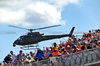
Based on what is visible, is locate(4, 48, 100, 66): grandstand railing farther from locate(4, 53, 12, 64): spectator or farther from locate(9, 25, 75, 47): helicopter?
locate(9, 25, 75, 47): helicopter

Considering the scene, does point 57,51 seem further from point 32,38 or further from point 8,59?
point 32,38

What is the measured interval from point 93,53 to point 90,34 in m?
6.11

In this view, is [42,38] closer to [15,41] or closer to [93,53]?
[15,41]

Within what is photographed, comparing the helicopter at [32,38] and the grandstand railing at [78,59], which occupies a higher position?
the helicopter at [32,38]

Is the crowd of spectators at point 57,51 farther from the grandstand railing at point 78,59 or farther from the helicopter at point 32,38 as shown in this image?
the helicopter at point 32,38

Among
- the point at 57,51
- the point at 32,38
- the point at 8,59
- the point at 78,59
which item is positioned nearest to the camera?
the point at 78,59

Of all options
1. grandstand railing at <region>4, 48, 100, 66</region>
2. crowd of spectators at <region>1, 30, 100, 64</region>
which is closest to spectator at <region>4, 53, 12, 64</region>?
crowd of spectators at <region>1, 30, 100, 64</region>

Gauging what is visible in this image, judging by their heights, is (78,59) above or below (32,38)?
below

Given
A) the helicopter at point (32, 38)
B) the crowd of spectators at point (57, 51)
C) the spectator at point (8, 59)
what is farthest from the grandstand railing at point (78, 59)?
the helicopter at point (32, 38)

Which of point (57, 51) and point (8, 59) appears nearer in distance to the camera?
point (57, 51)

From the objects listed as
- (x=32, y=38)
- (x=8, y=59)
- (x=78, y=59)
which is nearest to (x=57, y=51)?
(x=78, y=59)

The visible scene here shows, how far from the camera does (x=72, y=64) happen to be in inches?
564

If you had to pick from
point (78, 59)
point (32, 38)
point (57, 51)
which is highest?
point (32, 38)

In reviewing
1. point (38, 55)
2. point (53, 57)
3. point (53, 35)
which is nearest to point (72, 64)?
point (53, 57)
